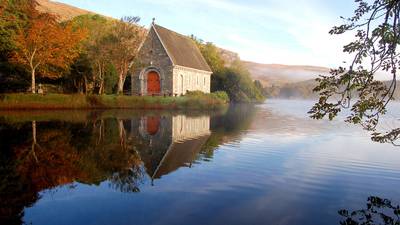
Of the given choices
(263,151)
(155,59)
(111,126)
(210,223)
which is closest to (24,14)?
(155,59)

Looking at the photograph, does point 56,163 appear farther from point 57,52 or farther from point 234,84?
point 234,84


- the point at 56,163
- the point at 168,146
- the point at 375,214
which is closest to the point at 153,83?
the point at 168,146

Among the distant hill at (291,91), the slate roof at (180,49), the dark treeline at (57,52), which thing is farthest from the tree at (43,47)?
the distant hill at (291,91)

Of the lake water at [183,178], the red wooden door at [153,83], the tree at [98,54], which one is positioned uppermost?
the tree at [98,54]

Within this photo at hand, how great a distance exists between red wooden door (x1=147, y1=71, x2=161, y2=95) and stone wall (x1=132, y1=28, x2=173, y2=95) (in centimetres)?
46

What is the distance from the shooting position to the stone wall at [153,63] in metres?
43.8

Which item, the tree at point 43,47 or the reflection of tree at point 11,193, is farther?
the tree at point 43,47

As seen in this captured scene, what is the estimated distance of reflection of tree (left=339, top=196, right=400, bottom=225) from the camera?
6983mm

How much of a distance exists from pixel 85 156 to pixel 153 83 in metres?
33.2

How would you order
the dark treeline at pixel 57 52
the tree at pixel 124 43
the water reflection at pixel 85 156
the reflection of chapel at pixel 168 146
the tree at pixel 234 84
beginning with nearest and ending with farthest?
the water reflection at pixel 85 156
the reflection of chapel at pixel 168 146
the dark treeline at pixel 57 52
the tree at pixel 124 43
the tree at pixel 234 84

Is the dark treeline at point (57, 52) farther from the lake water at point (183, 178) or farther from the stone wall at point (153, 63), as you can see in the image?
the lake water at point (183, 178)

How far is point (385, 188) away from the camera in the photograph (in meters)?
9.45

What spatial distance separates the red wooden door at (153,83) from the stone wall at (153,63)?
1.52ft

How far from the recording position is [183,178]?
9.95m
